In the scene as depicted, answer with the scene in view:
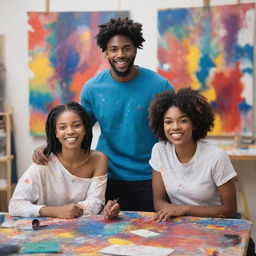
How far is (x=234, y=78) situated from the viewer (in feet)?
12.5

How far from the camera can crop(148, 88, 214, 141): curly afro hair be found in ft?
7.27

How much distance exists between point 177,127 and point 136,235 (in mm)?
667

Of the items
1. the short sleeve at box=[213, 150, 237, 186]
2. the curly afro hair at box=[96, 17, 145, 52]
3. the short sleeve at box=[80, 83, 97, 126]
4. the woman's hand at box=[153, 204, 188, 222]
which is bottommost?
the woman's hand at box=[153, 204, 188, 222]

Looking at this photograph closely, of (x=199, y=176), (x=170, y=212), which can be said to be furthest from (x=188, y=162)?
(x=170, y=212)

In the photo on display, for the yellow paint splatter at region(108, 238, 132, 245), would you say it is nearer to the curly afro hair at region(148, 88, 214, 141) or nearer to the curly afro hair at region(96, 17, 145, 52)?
the curly afro hair at region(148, 88, 214, 141)

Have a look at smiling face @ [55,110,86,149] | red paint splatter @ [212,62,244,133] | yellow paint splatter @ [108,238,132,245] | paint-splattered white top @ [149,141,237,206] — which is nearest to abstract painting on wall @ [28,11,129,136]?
red paint splatter @ [212,62,244,133]

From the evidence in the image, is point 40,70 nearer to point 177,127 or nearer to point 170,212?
point 177,127

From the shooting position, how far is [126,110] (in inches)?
95.9

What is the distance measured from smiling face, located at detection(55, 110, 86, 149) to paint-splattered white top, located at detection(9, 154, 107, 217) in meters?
0.11

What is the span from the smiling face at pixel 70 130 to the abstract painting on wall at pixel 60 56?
5.92 feet

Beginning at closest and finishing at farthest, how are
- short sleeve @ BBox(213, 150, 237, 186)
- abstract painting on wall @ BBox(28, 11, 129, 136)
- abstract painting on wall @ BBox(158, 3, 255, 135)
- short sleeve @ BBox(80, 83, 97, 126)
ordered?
short sleeve @ BBox(213, 150, 237, 186)
short sleeve @ BBox(80, 83, 97, 126)
abstract painting on wall @ BBox(158, 3, 255, 135)
abstract painting on wall @ BBox(28, 11, 129, 136)

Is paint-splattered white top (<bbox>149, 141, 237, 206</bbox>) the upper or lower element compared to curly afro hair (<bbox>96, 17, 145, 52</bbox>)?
lower

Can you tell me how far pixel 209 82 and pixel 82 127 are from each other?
1827 mm

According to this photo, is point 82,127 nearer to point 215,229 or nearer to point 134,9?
point 215,229
